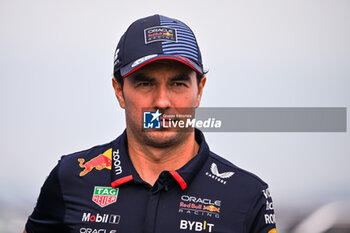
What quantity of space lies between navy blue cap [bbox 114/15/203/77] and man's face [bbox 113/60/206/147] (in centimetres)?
4

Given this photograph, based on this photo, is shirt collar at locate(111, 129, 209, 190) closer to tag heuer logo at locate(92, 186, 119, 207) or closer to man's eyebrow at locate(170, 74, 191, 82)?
tag heuer logo at locate(92, 186, 119, 207)

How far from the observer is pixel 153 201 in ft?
6.01

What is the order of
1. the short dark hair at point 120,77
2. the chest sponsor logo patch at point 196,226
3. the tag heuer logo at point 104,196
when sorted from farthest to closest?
the short dark hair at point 120,77 → the tag heuer logo at point 104,196 → the chest sponsor logo patch at point 196,226

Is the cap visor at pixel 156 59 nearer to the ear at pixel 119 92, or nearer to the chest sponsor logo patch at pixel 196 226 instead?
the ear at pixel 119 92

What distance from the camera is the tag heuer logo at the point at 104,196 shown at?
1917mm

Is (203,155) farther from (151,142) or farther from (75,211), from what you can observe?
(75,211)

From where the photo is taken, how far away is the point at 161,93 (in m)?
→ 1.86

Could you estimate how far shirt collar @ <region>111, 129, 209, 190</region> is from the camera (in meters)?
1.89

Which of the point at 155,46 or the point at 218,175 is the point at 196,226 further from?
the point at 155,46

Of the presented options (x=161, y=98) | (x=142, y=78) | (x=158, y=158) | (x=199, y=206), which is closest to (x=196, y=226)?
(x=199, y=206)

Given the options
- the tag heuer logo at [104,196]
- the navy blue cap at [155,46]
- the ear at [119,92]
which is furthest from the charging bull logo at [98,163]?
the navy blue cap at [155,46]

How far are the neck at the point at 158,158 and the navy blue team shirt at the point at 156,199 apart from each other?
0.17ft

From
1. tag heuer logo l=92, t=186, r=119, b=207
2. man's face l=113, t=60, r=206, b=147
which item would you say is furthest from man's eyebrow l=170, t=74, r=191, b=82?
tag heuer logo l=92, t=186, r=119, b=207

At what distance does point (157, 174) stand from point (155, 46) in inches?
21.8
